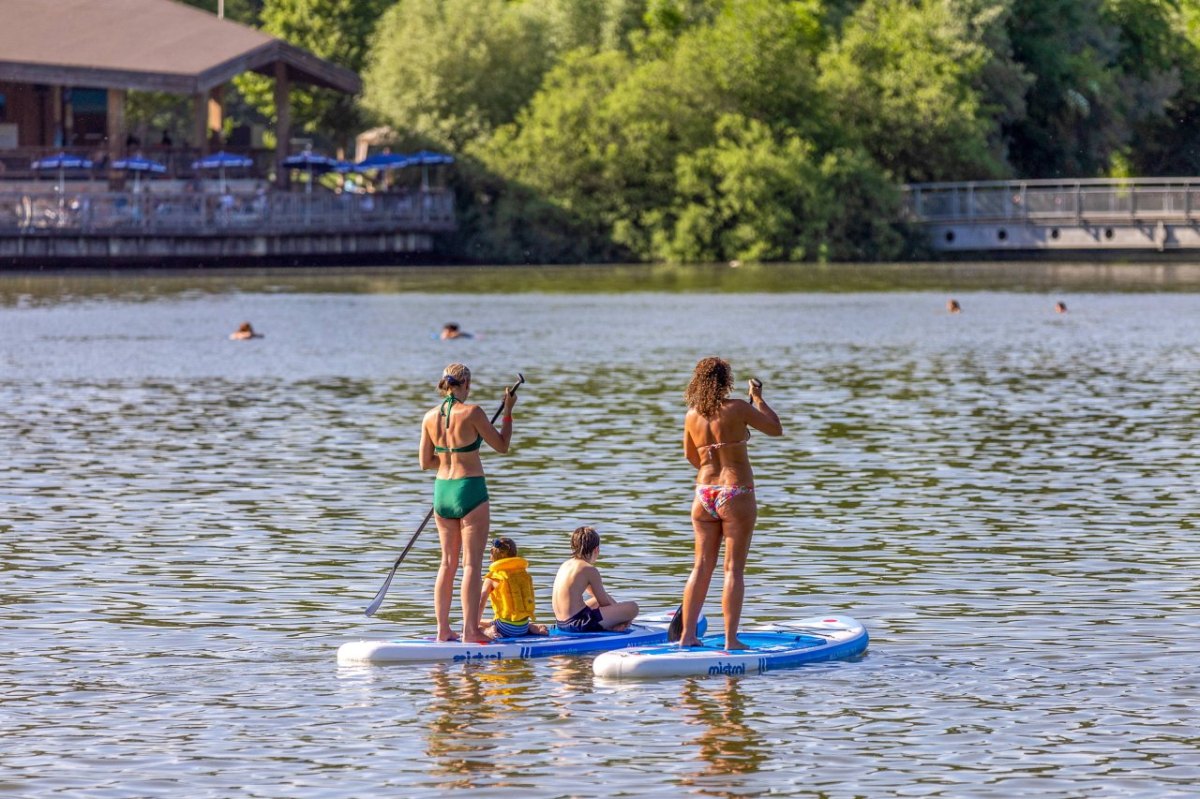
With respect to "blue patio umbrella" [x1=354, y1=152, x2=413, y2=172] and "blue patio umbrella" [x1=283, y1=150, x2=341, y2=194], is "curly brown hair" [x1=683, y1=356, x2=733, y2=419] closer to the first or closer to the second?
"blue patio umbrella" [x1=283, y1=150, x2=341, y2=194]

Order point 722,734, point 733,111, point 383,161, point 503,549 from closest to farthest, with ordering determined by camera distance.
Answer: point 722,734, point 503,549, point 383,161, point 733,111

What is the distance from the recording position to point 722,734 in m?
13.1

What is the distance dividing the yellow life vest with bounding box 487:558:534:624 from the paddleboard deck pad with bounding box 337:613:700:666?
Answer: 17 cm

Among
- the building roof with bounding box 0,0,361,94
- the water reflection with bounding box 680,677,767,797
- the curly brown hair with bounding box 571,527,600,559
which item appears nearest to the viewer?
the water reflection with bounding box 680,677,767,797

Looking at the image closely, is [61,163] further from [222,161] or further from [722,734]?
[722,734]

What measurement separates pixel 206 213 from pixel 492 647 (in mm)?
64834

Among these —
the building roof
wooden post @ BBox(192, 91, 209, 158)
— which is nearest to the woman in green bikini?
the building roof

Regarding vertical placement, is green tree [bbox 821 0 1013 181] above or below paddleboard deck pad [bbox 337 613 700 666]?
above

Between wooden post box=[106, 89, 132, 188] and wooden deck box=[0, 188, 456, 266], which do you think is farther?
wooden post box=[106, 89, 132, 188]

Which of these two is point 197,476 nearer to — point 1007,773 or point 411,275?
point 1007,773

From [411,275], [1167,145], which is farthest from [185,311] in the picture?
[1167,145]

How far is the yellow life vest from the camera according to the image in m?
15.2

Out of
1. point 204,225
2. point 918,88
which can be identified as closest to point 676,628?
point 204,225

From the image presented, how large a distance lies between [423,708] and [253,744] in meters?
1.32
